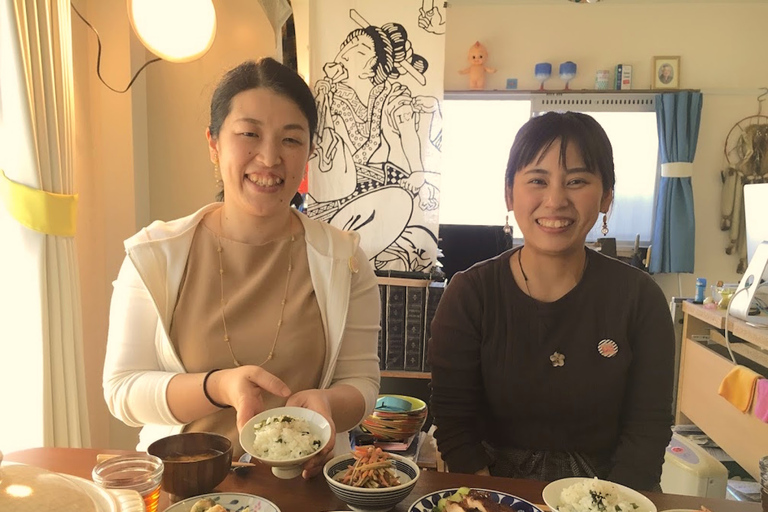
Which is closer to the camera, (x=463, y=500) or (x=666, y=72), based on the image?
(x=463, y=500)

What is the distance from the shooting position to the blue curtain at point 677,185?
4.27m

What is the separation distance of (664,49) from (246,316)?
444cm

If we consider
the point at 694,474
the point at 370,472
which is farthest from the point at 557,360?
the point at 694,474

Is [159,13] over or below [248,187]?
over

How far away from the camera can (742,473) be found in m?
2.89

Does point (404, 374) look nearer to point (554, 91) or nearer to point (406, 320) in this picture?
point (406, 320)

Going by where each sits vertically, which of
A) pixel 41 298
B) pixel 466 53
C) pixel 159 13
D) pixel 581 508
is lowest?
pixel 581 508

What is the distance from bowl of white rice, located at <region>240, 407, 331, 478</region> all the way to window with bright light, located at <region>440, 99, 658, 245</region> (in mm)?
3716

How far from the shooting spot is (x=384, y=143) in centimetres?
244

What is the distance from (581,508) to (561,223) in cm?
68

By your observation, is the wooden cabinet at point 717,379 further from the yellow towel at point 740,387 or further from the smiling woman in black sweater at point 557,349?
the smiling woman in black sweater at point 557,349

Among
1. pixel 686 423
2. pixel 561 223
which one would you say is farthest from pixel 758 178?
pixel 561 223

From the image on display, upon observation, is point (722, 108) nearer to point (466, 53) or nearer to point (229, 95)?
point (466, 53)

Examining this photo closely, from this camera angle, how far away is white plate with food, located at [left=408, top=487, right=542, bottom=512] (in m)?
0.84
